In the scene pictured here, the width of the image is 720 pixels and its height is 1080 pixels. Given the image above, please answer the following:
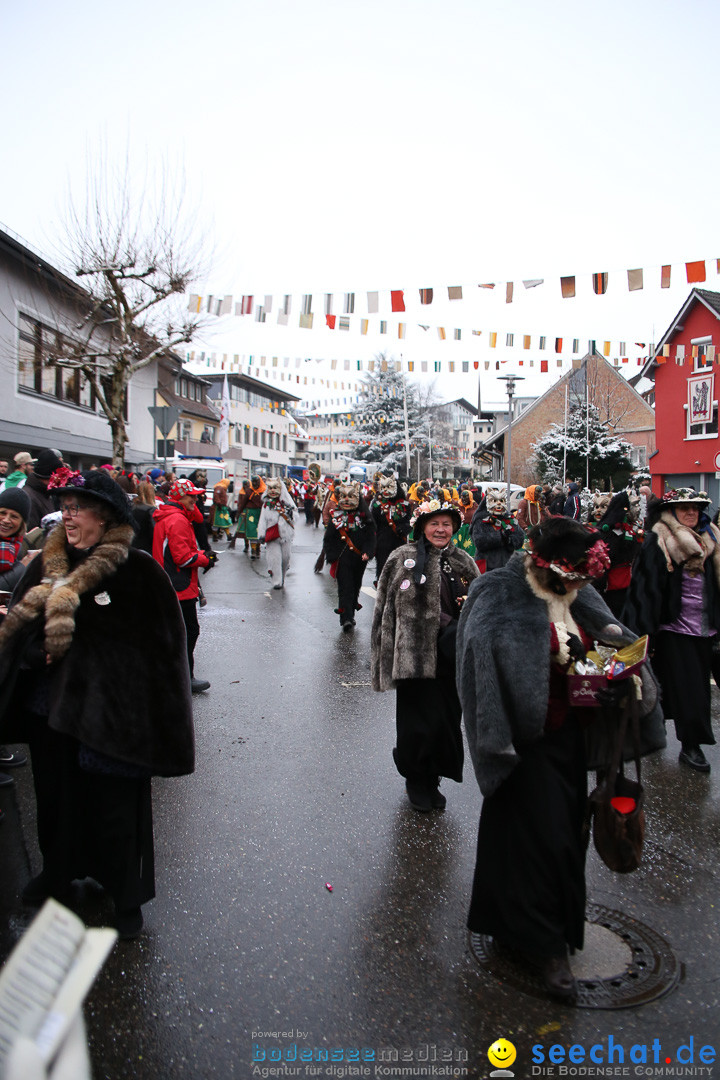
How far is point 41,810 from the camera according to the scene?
11.2 ft

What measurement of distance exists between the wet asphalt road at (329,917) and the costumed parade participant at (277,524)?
8.17 metres

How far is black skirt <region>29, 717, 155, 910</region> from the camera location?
3240 mm

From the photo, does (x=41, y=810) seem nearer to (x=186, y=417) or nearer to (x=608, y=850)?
(x=608, y=850)

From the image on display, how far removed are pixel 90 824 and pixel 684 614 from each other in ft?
13.6

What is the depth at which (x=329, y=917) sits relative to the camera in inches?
136

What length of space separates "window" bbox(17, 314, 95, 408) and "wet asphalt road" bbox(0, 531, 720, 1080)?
17645 mm

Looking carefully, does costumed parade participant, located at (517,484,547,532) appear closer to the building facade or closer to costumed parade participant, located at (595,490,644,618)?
costumed parade participant, located at (595,490,644,618)

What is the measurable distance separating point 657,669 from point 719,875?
74.4 inches

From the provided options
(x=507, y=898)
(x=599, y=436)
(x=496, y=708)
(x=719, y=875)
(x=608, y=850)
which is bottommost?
(x=719, y=875)

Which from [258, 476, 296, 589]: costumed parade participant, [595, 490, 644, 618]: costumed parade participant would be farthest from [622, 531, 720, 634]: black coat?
[258, 476, 296, 589]: costumed parade participant

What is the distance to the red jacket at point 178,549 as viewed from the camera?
21.6 ft

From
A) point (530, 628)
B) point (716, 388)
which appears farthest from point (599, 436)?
point (530, 628)

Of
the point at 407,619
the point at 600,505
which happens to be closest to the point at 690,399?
the point at 600,505

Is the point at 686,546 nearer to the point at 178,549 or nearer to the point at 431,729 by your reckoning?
the point at 431,729
